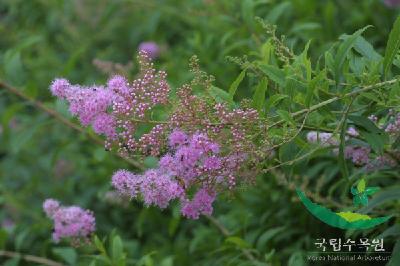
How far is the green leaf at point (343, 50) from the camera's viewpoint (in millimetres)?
1558

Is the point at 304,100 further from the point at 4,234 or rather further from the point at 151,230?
the point at 151,230

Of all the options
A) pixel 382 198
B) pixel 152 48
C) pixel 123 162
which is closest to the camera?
pixel 382 198

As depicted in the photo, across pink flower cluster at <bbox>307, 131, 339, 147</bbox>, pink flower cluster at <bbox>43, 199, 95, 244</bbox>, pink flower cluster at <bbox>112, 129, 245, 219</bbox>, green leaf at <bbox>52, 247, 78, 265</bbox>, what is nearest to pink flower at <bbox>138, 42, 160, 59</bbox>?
green leaf at <bbox>52, 247, 78, 265</bbox>

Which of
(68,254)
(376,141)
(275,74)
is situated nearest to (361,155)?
(376,141)

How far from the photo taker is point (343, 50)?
159 centimetres

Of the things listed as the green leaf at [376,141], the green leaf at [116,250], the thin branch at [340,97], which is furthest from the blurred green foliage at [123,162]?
the green leaf at [376,141]

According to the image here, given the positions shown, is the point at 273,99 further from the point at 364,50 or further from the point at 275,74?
the point at 364,50

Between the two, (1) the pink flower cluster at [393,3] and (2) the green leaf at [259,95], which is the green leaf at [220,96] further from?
(1) the pink flower cluster at [393,3]

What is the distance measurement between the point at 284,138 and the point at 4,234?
141cm

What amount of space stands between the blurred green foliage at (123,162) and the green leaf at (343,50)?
20cm

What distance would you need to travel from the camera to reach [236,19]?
287 centimetres

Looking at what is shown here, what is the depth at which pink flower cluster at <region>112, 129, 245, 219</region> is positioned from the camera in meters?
1.54

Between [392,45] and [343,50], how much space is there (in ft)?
0.40

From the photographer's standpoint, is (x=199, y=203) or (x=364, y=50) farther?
(x=364, y=50)
